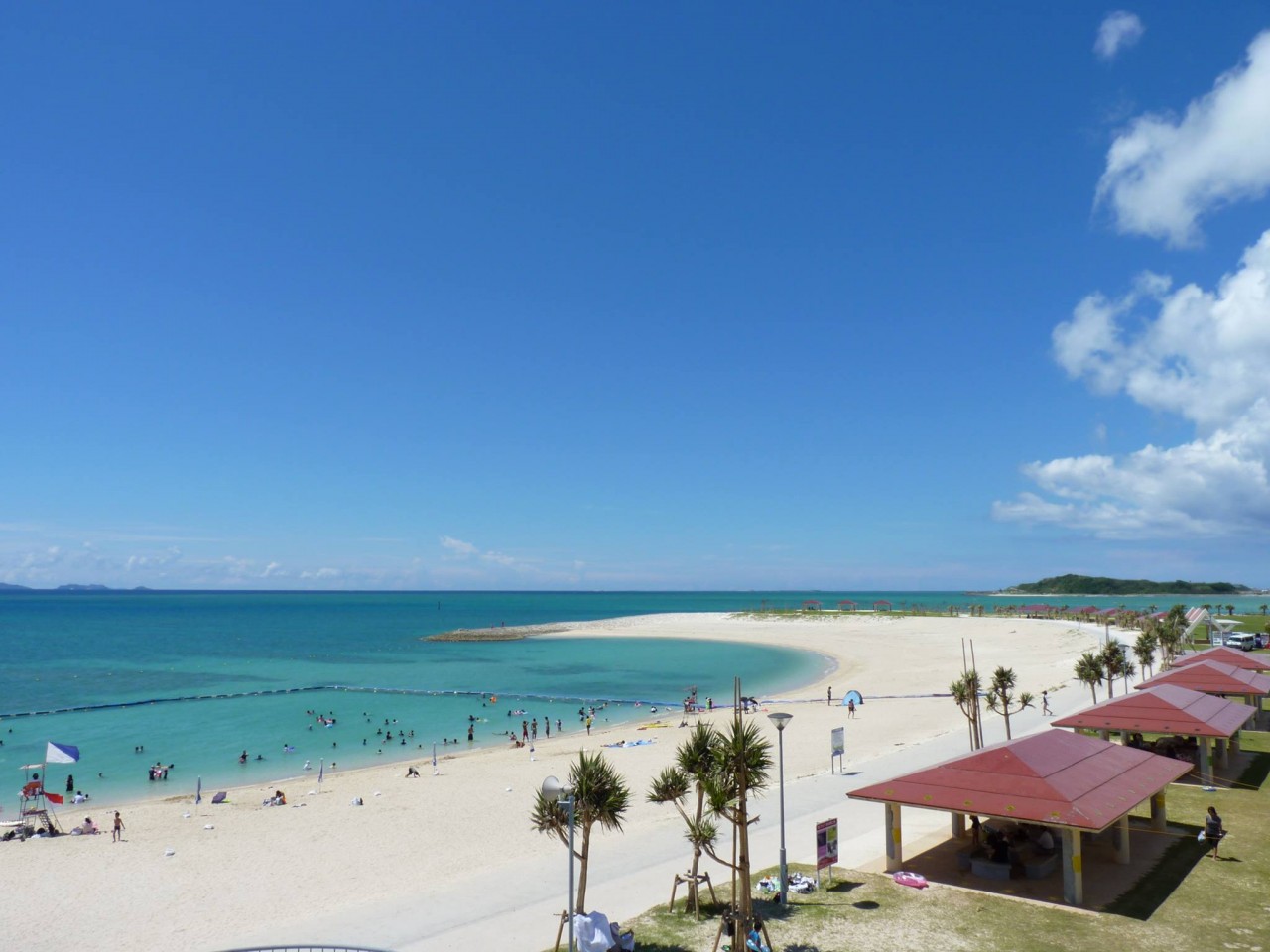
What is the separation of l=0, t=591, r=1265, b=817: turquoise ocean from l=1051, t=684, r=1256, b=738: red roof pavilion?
1125 inches

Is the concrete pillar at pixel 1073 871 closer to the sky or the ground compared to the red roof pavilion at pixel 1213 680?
closer to the ground

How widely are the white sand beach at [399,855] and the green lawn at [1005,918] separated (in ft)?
6.52

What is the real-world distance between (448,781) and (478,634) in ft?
289

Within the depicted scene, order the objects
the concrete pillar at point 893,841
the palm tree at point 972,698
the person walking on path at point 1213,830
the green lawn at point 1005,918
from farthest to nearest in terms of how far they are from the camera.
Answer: the palm tree at point 972,698 < the person walking on path at point 1213,830 < the concrete pillar at point 893,841 < the green lawn at point 1005,918

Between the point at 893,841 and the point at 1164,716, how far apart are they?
11108mm

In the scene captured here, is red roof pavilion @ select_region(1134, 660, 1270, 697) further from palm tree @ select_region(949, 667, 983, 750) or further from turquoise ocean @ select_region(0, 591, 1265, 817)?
turquoise ocean @ select_region(0, 591, 1265, 817)

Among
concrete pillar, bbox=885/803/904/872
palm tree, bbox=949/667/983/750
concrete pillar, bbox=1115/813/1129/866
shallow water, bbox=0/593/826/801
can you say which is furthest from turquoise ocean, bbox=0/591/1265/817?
concrete pillar, bbox=1115/813/1129/866

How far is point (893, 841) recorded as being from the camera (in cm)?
1689

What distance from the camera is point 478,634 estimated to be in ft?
389

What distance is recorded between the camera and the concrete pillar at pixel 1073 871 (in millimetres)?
14867

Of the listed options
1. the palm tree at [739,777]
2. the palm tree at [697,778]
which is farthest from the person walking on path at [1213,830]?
the palm tree at [697,778]

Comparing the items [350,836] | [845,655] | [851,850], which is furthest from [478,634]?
[851,850]

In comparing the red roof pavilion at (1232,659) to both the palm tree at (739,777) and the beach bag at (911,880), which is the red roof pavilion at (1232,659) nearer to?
the beach bag at (911,880)

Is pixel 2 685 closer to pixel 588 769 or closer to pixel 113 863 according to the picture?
pixel 113 863
